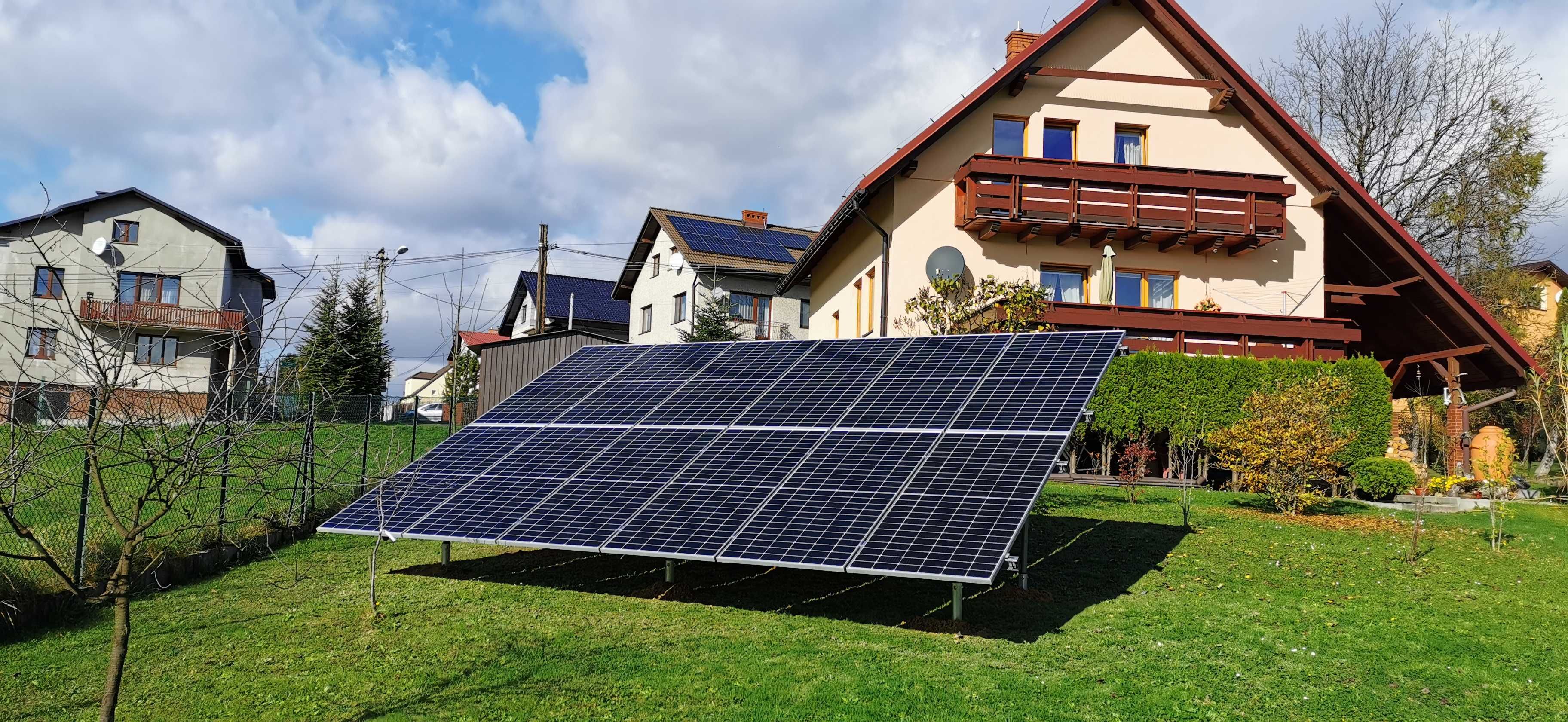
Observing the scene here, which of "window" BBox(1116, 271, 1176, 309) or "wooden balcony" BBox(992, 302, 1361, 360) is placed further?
"window" BBox(1116, 271, 1176, 309)

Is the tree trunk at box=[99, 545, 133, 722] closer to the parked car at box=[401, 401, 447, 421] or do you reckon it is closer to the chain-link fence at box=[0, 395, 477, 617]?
the chain-link fence at box=[0, 395, 477, 617]

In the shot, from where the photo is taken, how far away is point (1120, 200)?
23.5 meters

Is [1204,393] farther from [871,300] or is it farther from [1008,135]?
[871,300]

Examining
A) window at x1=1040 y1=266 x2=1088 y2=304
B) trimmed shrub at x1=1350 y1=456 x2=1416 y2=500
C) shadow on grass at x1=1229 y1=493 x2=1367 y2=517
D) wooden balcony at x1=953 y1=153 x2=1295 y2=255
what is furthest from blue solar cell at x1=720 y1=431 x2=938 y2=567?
window at x1=1040 y1=266 x2=1088 y2=304

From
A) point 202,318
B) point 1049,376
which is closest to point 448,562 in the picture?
point 1049,376

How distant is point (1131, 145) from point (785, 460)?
18551 mm

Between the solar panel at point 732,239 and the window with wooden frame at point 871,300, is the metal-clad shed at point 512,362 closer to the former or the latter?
the window with wooden frame at point 871,300

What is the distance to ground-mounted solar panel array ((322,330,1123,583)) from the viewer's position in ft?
29.3

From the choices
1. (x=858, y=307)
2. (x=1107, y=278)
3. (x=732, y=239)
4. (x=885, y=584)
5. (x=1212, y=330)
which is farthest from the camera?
(x=732, y=239)

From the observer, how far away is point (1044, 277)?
24719 mm

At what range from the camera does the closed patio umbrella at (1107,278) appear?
22.3 meters

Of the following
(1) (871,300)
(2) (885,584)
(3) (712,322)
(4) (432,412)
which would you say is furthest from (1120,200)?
(4) (432,412)

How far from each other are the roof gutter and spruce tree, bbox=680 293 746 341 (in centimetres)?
965

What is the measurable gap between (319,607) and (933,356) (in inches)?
307
